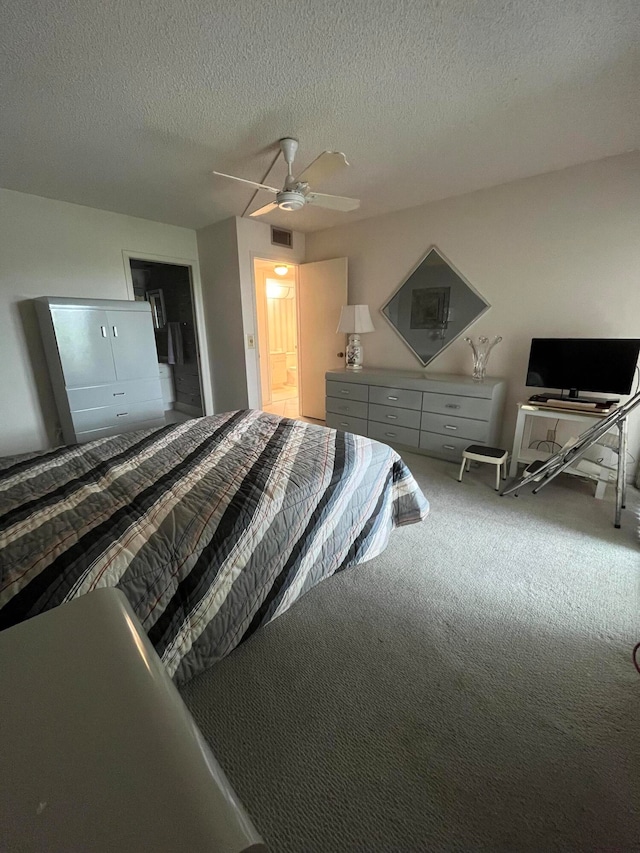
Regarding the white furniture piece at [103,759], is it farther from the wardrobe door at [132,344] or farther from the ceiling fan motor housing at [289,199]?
the wardrobe door at [132,344]

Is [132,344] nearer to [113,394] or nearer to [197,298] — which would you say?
[113,394]

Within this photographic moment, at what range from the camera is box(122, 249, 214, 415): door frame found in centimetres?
388

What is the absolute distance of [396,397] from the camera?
3600 millimetres

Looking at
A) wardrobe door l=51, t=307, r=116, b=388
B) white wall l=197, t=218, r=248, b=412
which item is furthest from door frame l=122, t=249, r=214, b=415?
wardrobe door l=51, t=307, r=116, b=388

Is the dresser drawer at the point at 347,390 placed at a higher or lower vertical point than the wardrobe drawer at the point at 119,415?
higher

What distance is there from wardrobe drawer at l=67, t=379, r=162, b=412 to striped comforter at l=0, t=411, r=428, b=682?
1.40 meters

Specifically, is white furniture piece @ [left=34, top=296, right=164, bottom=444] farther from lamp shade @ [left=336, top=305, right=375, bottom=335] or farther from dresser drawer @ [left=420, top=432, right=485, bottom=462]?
dresser drawer @ [left=420, top=432, right=485, bottom=462]

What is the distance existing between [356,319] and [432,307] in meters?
0.82

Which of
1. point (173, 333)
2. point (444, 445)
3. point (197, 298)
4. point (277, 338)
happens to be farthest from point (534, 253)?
point (173, 333)

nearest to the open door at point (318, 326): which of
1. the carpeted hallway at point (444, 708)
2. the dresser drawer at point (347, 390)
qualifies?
the dresser drawer at point (347, 390)

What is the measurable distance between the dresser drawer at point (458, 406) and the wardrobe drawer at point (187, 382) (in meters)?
3.16

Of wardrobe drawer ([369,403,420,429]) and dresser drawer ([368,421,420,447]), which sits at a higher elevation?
wardrobe drawer ([369,403,420,429])

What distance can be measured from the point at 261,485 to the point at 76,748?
3.81 ft

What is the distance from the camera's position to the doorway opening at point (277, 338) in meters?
5.52
